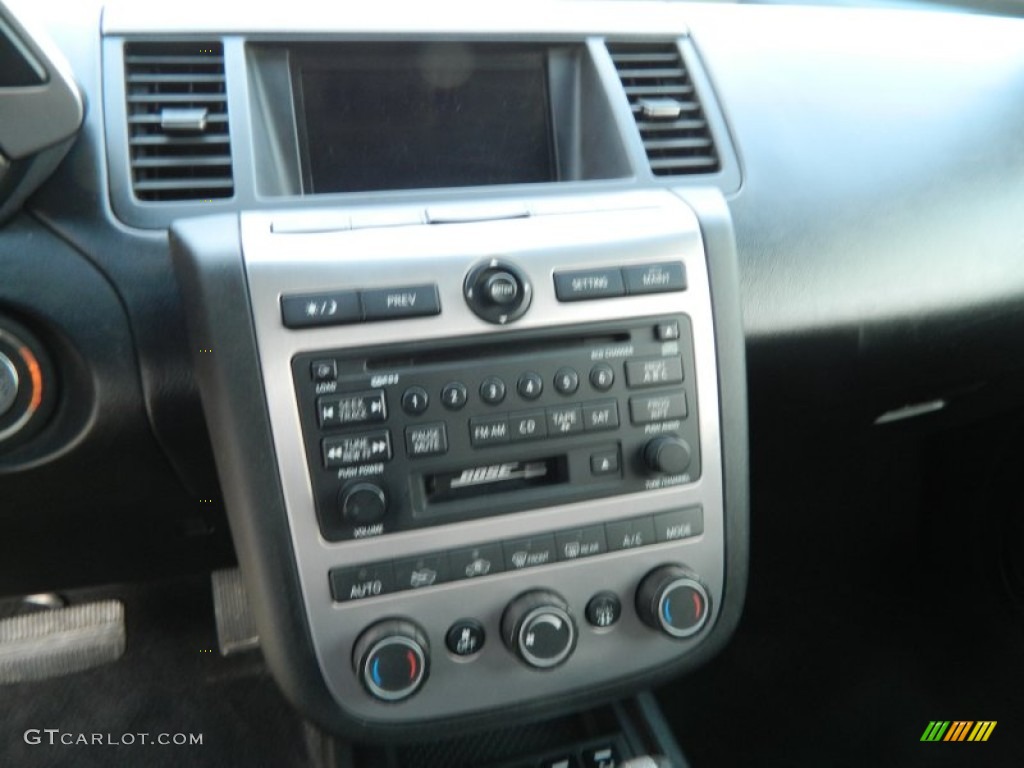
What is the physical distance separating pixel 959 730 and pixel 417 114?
4.24ft

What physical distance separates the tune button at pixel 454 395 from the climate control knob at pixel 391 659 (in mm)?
179

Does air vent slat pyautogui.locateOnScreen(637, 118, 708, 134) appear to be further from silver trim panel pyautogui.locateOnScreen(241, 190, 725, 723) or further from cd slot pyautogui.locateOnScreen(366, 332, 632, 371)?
cd slot pyautogui.locateOnScreen(366, 332, 632, 371)

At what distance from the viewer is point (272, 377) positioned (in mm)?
685

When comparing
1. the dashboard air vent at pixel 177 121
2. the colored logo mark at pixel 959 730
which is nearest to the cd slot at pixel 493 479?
the dashboard air vent at pixel 177 121

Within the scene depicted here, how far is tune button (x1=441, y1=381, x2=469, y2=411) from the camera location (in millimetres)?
722

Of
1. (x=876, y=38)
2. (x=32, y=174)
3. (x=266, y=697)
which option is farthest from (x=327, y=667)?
(x=876, y=38)

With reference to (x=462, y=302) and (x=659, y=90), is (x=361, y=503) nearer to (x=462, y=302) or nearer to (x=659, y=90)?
(x=462, y=302)

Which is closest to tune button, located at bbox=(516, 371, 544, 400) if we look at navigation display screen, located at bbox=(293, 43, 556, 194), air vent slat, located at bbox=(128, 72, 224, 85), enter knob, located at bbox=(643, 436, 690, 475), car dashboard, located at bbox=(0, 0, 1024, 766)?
car dashboard, located at bbox=(0, 0, 1024, 766)

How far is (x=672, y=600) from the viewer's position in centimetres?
79

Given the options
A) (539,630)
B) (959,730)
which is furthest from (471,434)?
(959,730)

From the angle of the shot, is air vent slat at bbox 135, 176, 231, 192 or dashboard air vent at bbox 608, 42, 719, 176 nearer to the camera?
air vent slat at bbox 135, 176, 231, 192

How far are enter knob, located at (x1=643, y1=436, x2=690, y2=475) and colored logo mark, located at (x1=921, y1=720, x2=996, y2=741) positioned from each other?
3.19 ft

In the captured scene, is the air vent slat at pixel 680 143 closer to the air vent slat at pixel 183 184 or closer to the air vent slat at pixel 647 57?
the air vent slat at pixel 647 57

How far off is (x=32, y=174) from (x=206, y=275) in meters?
0.19
